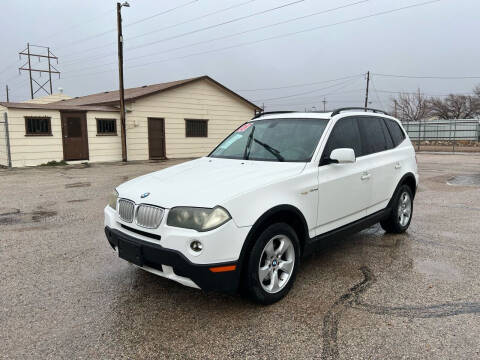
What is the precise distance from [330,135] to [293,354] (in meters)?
2.30

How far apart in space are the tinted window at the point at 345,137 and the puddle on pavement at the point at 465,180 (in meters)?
7.94

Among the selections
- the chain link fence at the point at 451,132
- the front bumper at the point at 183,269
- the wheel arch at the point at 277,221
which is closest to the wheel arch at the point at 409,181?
the wheel arch at the point at 277,221

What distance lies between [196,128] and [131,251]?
1864 centimetres

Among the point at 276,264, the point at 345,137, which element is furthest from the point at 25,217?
the point at 345,137

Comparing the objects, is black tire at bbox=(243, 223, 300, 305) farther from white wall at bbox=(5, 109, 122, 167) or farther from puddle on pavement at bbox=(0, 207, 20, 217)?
white wall at bbox=(5, 109, 122, 167)

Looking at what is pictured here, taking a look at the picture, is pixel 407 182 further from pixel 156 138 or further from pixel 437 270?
pixel 156 138

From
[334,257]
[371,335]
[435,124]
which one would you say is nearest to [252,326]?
[371,335]

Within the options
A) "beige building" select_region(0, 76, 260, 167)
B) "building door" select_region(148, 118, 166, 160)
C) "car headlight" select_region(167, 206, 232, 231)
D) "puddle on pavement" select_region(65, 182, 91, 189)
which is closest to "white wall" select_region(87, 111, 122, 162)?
"beige building" select_region(0, 76, 260, 167)

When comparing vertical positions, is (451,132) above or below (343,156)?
above

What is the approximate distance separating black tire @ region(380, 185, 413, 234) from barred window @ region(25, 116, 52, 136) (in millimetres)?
15062

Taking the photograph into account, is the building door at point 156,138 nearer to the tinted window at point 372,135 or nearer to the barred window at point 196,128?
the barred window at point 196,128

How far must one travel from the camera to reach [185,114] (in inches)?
814

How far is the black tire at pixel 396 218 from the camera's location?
5.18 meters

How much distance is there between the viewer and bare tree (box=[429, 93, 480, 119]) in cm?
5416
